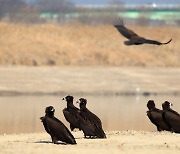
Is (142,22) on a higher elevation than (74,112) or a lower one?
higher

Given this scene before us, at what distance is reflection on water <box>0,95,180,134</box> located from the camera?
22.4 metres

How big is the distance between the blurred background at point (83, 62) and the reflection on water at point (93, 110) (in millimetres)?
23

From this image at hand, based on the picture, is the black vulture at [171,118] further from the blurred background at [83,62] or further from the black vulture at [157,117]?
the blurred background at [83,62]

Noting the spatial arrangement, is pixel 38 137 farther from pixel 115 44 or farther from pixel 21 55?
pixel 115 44

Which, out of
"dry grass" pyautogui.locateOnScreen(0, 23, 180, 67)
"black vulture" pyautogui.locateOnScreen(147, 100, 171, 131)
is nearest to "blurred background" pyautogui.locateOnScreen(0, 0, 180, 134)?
"dry grass" pyautogui.locateOnScreen(0, 23, 180, 67)

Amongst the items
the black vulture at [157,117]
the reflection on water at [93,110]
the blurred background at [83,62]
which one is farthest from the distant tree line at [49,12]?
the black vulture at [157,117]

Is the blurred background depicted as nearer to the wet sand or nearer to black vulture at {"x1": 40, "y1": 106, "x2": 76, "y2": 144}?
the wet sand

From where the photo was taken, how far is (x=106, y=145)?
47.8 feet

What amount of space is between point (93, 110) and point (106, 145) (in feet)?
46.6

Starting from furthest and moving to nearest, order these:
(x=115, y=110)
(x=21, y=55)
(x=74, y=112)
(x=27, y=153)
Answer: (x=21, y=55) → (x=115, y=110) → (x=74, y=112) → (x=27, y=153)

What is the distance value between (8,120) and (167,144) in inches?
385

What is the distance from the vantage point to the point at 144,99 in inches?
1404

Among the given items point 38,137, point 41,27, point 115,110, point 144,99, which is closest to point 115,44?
point 41,27

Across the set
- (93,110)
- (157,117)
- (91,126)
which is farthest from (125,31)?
(93,110)
